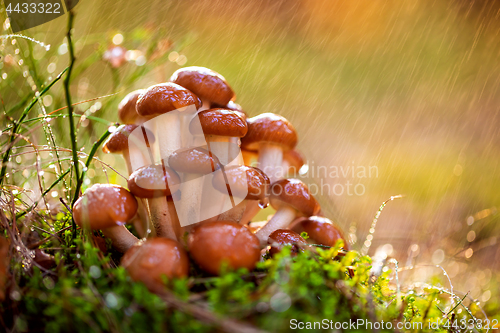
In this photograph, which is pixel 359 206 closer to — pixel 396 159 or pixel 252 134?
pixel 396 159

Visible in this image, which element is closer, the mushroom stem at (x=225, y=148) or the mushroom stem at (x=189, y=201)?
the mushroom stem at (x=189, y=201)

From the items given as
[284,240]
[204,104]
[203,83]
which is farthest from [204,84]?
[284,240]

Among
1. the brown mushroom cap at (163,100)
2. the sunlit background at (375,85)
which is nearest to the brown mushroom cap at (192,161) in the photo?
the brown mushroom cap at (163,100)

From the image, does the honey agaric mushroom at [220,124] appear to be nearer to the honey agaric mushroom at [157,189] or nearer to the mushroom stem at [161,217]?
the honey agaric mushroom at [157,189]

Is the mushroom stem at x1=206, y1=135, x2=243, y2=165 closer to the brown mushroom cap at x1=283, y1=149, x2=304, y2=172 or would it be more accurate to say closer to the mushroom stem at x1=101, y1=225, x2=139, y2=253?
the brown mushroom cap at x1=283, y1=149, x2=304, y2=172

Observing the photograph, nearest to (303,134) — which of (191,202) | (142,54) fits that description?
(142,54)
